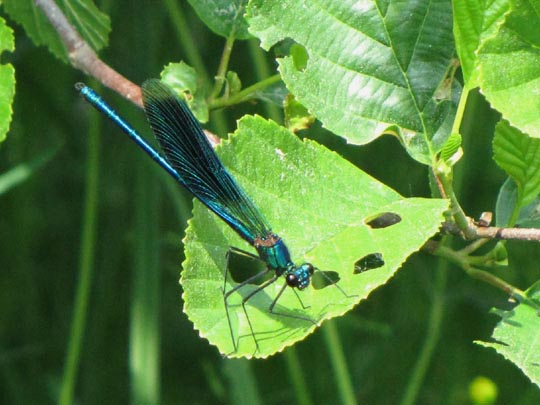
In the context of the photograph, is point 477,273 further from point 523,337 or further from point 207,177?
point 207,177

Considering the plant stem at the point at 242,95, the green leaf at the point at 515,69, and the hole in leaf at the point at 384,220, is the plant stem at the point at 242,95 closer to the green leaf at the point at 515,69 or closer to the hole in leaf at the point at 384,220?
the hole in leaf at the point at 384,220

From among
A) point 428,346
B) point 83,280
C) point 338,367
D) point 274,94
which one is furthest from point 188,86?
point 428,346

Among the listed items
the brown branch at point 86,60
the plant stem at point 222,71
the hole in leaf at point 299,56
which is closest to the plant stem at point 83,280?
the brown branch at point 86,60

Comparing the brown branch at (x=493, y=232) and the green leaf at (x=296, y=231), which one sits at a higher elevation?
the green leaf at (x=296, y=231)

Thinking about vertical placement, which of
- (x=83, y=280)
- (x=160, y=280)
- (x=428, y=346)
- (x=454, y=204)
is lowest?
Answer: (x=428, y=346)

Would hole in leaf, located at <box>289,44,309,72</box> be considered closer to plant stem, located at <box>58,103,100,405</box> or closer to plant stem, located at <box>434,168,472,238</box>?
plant stem, located at <box>434,168,472,238</box>

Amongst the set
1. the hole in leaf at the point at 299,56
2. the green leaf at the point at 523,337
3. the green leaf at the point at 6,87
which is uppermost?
the green leaf at the point at 6,87
